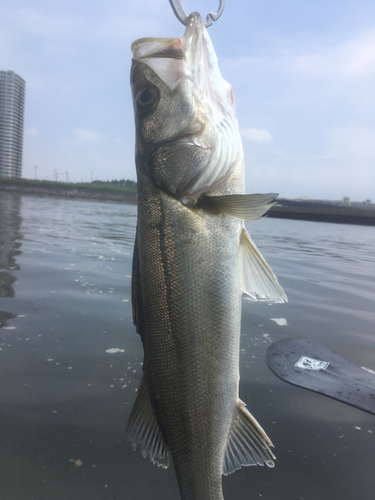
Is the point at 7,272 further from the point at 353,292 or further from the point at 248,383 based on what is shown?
the point at 353,292

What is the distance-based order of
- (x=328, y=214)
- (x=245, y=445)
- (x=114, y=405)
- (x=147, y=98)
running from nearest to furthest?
(x=245, y=445) < (x=147, y=98) < (x=114, y=405) < (x=328, y=214)

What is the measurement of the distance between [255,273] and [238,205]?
46 cm

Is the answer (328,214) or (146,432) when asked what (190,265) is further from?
(328,214)

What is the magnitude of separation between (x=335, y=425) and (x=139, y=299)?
1951 mm

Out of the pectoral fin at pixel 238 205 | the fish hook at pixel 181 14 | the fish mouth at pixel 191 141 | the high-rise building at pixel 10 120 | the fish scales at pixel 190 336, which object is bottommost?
the fish scales at pixel 190 336

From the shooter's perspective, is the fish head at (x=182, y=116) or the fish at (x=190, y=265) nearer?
the fish at (x=190, y=265)

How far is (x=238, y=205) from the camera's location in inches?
64.7

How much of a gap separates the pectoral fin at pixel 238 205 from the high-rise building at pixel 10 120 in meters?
108

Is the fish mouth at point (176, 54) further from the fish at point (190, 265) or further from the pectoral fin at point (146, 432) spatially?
the pectoral fin at point (146, 432)

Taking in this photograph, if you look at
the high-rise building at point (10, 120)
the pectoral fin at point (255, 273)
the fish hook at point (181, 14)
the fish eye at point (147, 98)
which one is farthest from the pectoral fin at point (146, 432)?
the high-rise building at point (10, 120)

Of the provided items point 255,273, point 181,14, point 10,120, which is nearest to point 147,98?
point 181,14

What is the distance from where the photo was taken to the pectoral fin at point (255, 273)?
1.83 metres

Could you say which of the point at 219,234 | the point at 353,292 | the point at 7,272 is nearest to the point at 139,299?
the point at 219,234

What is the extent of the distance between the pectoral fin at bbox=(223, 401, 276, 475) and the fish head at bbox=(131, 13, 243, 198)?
1229 mm
